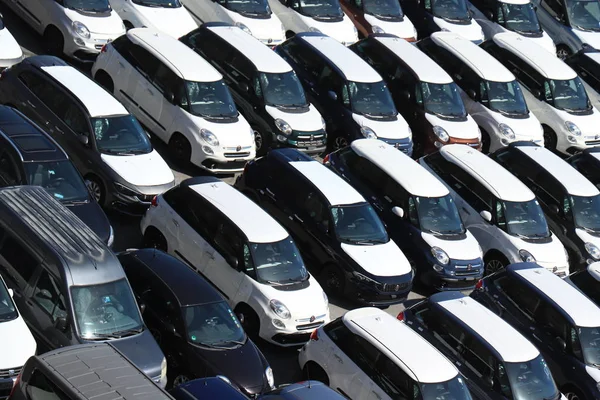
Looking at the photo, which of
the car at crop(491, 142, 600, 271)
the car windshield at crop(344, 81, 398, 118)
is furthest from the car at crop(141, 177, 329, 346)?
the car at crop(491, 142, 600, 271)

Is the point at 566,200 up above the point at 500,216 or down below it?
below

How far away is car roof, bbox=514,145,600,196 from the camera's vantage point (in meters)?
26.0

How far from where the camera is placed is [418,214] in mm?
23625

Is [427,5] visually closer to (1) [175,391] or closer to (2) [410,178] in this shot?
(2) [410,178]

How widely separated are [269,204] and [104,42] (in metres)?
5.41

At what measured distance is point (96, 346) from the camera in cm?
1520

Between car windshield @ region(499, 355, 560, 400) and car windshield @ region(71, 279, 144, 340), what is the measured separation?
19.2 ft

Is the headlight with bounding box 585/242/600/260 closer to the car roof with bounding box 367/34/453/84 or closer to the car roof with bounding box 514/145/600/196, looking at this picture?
the car roof with bounding box 514/145/600/196

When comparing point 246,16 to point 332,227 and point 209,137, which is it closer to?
point 209,137

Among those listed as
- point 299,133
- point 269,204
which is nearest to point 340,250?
point 269,204

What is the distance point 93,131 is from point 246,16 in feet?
25.8

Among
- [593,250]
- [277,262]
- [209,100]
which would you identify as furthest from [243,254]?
[593,250]

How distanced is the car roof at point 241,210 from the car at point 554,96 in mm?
10865

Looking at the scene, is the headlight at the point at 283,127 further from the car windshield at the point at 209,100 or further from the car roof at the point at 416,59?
the car roof at the point at 416,59
